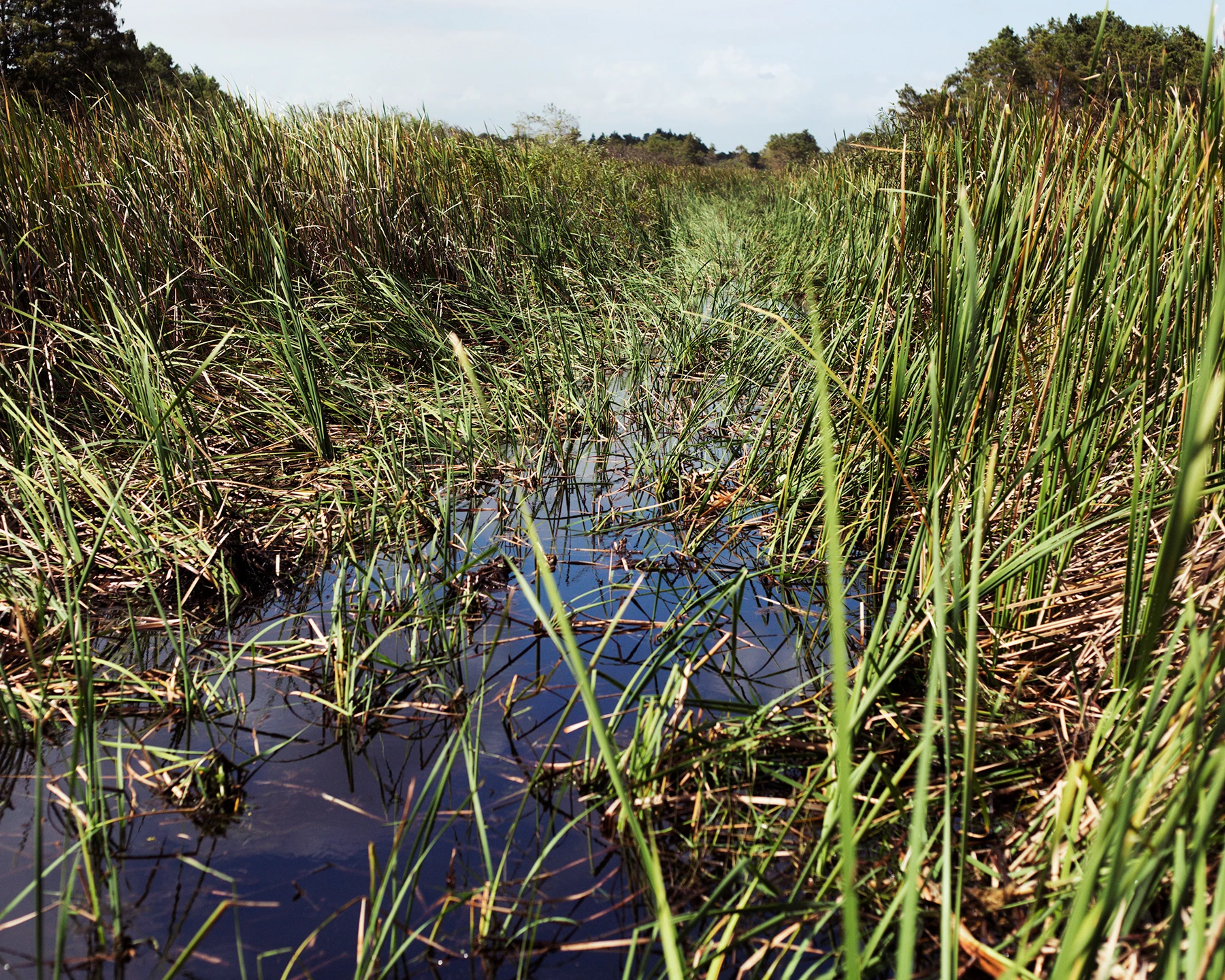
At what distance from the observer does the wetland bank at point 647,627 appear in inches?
37.9

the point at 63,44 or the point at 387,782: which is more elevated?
the point at 63,44

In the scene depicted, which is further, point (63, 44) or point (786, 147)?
point (786, 147)

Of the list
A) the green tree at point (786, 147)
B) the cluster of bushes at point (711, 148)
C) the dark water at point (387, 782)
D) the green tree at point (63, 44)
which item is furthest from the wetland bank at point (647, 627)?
the green tree at point (786, 147)

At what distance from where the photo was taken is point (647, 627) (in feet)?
6.03

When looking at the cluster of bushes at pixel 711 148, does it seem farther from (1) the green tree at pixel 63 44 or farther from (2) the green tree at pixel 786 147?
(1) the green tree at pixel 63 44

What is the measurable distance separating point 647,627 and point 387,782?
688 millimetres

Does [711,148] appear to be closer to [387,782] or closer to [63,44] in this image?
[63,44]

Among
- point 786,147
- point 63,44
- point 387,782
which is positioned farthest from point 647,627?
point 786,147

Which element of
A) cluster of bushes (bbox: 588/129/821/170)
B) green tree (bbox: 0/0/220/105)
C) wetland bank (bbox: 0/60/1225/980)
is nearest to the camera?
wetland bank (bbox: 0/60/1225/980)

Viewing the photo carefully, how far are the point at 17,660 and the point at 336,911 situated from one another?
978 millimetres

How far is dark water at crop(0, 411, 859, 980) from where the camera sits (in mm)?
1054

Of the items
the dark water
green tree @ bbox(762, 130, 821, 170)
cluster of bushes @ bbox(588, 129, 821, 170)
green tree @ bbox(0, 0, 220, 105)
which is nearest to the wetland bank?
the dark water

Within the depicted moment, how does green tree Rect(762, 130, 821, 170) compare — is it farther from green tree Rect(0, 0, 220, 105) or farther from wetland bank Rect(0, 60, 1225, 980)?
wetland bank Rect(0, 60, 1225, 980)

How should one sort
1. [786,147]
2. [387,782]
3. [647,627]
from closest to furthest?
[387,782]
[647,627]
[786,147]
